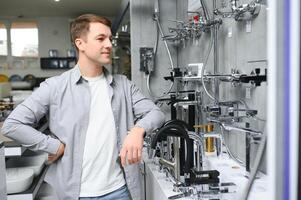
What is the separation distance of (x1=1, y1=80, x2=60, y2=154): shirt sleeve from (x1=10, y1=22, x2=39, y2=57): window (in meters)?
6.15

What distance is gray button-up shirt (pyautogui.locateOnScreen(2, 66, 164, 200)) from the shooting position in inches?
49.7

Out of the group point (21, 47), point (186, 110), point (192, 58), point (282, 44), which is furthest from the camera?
point (21, 47)

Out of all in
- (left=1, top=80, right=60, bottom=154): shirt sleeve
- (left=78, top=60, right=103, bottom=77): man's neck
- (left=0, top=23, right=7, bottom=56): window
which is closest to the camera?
(left=1, top=80, right=60, bottom=154): shirt sleeve

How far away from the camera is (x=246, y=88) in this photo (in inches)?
65.5

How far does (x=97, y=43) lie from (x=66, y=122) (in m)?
0.34

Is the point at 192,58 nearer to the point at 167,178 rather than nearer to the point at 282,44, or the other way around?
the point at 167,178

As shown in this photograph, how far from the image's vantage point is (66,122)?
129 centimetres

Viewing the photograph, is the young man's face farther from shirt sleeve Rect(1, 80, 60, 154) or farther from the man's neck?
shirt sleeve Rect(1, 80, 60, 154)

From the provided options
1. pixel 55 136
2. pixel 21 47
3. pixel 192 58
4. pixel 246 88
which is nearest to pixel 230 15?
pixel 246 88

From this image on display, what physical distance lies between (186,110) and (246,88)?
646 mm

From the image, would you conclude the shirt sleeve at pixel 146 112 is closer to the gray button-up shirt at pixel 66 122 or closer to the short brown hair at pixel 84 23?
the gray button-up shirt at pixel 66 122

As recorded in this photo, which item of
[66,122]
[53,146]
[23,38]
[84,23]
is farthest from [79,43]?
[23,38]

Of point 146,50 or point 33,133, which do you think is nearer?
point 33,133

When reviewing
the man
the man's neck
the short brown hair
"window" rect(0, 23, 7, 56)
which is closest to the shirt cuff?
the man
